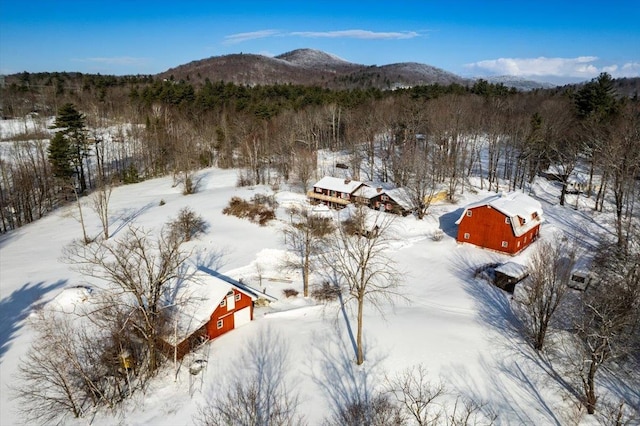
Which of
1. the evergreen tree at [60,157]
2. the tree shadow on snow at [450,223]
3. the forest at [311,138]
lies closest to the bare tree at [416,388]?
the tree shadow on snow at [450,223]

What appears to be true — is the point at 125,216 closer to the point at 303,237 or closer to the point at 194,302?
the point at 303,237

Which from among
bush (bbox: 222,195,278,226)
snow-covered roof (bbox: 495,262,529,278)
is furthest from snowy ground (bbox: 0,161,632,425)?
bush (bbox: 222,195,278,226)

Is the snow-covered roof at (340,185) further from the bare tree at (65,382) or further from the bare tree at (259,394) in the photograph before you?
the bare tree at (65,382)

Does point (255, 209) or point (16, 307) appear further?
point (255, 209)

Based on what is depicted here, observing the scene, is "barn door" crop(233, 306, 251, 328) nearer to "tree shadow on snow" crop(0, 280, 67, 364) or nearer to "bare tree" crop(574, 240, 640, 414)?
"tree shadow on snow" crop(0, 280, 67, 364)

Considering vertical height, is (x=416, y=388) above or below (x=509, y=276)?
below

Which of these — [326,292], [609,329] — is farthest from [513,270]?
[326,292]

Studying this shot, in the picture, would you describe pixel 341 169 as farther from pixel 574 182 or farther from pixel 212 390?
pixel 212 390
